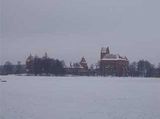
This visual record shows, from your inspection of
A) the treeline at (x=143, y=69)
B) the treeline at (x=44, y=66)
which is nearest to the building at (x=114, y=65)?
the treeline at (x=143, y=69)

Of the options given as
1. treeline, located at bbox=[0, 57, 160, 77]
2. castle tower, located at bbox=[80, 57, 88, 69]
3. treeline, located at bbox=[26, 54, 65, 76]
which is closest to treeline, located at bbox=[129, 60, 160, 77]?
treeline, located at bbox=[0, 57, 160, 77]

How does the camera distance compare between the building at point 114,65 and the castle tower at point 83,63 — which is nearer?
the castle tower at point 83,63

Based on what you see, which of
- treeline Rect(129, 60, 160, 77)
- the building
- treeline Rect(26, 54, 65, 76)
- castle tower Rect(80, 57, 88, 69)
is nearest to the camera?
treeline Rect(26, 54, 65, 76)

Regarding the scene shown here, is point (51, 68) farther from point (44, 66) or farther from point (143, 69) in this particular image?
point (143, 69)

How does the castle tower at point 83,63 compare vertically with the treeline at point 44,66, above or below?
above

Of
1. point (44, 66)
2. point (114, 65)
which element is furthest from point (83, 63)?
point (44, 66)

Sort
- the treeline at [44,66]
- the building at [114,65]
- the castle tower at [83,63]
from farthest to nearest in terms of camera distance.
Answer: the building at [114,65], the castle tower at [83,63], the treeline at [44,66]

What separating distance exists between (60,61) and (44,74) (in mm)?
3877

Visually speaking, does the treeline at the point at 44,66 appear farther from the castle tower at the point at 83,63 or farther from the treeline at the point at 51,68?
the castle tower at the point at 83,63

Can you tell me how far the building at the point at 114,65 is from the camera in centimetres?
6881

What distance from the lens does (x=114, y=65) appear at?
238 feet

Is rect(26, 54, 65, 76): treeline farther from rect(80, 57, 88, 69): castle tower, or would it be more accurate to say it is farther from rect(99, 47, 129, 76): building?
rect(99, 47, 129, 76): building

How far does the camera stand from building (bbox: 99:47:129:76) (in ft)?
226

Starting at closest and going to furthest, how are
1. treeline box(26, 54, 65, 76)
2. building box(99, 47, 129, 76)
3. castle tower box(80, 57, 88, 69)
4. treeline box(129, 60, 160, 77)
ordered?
1. treeline box(26, 54, 65, 76)
2. treeline box(129, 60, 160, 77)
3. castle tower box(80, 57, 88, 69)
4. building box(99, 47, 129, 76)
